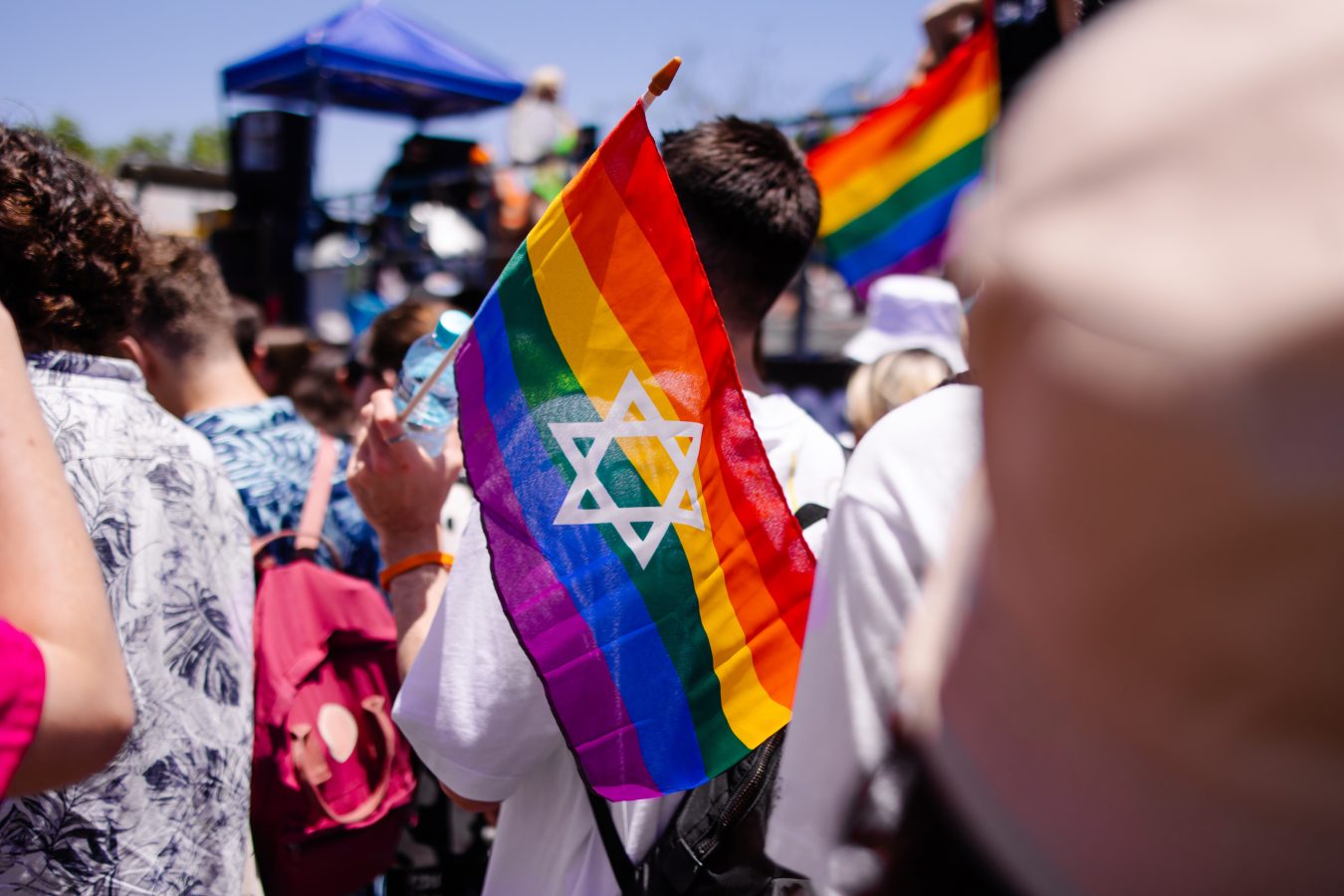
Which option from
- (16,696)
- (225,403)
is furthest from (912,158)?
(16,696)

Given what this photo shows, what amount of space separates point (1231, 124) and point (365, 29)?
384 inches

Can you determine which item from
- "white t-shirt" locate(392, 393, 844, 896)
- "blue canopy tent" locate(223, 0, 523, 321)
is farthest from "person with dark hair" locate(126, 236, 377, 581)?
"blue canopy tent" locate(223, 0, 523, 321)

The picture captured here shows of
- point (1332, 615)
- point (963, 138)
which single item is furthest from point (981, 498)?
point (963, 138)

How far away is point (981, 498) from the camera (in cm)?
52

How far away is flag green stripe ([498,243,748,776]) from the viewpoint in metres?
1.50

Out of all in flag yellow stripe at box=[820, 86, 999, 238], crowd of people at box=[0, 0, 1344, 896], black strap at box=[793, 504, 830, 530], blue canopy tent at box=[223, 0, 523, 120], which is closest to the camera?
crowd of people at box=[0, 0, 1344, 896]

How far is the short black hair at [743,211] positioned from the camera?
1867mm

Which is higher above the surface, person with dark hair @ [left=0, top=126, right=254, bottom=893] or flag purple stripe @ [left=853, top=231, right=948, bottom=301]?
person with dark hair @ [left=0, top=126, right=254, bottom=893]

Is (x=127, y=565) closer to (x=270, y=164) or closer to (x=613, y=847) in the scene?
(x=613, y=847)

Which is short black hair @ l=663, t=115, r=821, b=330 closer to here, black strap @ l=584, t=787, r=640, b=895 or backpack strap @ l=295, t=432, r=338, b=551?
black strap @ l=584, t=787, r=640, b=895

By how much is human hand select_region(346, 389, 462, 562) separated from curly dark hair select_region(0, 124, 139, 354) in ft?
1.51

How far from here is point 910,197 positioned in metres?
4.68

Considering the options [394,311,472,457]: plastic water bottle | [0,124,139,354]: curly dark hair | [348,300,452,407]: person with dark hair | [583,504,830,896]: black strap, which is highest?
[0,124,139,354]: curly dark hair

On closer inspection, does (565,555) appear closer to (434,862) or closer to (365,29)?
(434,862)
